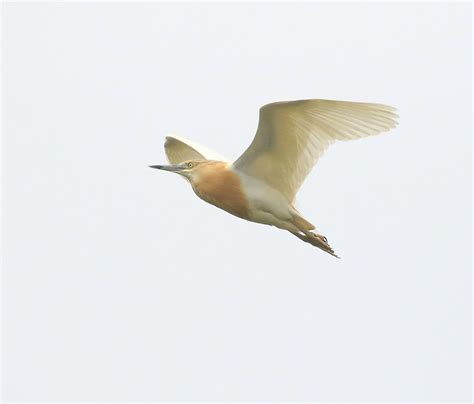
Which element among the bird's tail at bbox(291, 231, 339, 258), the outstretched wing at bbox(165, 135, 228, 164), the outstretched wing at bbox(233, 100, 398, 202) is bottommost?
the bird's tail at bbox(291, 231, 339, 258)

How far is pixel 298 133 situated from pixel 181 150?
392 centimetres

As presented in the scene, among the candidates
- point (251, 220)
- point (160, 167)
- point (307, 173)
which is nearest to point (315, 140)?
point (307, 173)

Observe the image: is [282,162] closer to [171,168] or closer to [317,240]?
[317,240]

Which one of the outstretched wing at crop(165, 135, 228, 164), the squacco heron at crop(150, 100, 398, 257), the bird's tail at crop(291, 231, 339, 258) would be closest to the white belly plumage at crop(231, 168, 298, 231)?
the squacco heron at crop(150, 100, 398, 257)

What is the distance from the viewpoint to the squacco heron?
13.4 meters

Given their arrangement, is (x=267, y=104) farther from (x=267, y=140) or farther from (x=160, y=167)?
(x=160, y=167)

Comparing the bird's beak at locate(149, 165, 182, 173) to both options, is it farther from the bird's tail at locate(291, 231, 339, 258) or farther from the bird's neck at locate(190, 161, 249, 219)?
the bird's tail at locate(291, 231, 339, 258)

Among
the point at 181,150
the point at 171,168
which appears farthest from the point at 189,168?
the point at 181,150

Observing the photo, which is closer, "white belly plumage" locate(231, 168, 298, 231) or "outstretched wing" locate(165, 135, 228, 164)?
"white belly plumage" locate(231, 168, 298, 231)

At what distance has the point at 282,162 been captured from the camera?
14242mm

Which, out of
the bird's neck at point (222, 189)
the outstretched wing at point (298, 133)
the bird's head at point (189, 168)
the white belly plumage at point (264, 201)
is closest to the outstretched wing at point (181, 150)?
the bird's head at point (189, 168)

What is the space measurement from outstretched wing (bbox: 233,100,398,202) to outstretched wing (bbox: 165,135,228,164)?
8.99 ft

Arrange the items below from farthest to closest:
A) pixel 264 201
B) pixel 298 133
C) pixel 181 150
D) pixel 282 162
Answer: pixel 181 150
pixel 264 201
pixel 282 162
pixel 298 133

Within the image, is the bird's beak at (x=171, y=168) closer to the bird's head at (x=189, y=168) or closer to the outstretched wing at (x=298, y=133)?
the bird's head at (x=189, y=168)
